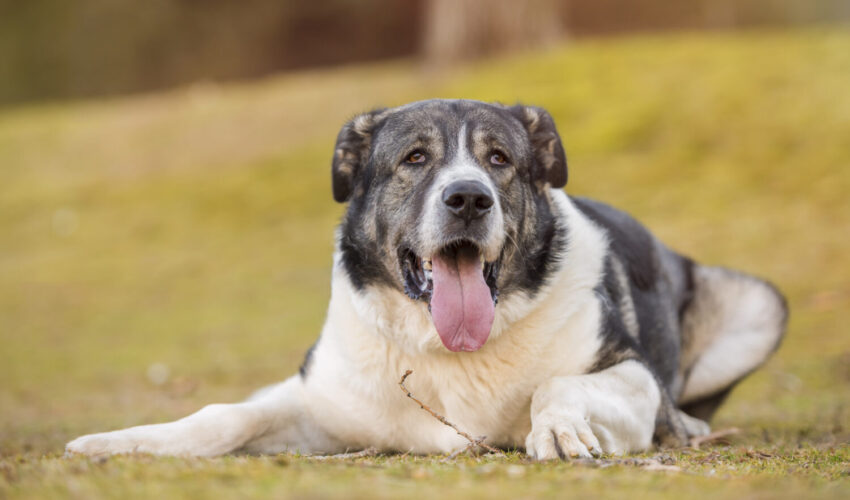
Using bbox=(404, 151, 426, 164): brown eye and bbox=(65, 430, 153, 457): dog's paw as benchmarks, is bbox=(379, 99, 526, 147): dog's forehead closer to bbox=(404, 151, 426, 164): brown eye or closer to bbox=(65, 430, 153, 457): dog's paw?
bbox=(404, 151, 426, 164): brown eye

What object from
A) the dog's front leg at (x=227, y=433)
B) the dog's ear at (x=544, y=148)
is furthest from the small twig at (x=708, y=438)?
the dog's front leg at (x=227, y=433)

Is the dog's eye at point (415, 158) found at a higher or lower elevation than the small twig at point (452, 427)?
higher

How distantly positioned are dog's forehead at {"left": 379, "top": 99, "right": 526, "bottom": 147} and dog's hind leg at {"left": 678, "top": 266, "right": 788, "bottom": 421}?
7.64 feet

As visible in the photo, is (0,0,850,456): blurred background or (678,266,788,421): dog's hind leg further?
(0,0,850,456): blurred background

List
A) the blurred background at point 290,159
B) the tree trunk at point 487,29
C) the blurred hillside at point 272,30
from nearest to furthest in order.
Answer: the blurred background at point 290,159, the tree trunk at point 487,29, the blurred hillside at point 272,30

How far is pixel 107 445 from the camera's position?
4.14m

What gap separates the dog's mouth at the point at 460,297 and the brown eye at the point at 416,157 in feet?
1.60

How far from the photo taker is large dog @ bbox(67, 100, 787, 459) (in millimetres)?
4297

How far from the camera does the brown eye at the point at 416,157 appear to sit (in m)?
4.59

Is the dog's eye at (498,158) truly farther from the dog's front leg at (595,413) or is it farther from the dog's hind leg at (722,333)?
the dog's hind leg at (722,333)

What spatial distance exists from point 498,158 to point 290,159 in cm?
1487

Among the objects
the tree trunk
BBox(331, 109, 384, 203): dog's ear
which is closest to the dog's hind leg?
BBox(331, 109, 384, 203): dog's ear

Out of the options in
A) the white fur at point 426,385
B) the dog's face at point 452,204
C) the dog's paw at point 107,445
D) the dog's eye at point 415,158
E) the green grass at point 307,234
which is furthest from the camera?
the dog's eye at point 415,158

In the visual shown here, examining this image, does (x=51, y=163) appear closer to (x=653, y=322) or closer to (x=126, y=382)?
(x=126, y=382)
